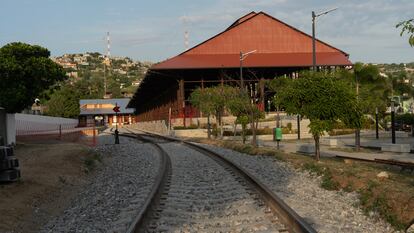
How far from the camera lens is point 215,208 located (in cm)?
1068

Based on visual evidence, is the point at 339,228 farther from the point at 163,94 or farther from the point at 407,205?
the point at 163,94

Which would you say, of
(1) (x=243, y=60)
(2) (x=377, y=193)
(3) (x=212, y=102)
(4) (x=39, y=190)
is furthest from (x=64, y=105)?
(2) (x=377, y=193)

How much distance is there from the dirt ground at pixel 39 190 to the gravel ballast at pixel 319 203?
16.6 feet

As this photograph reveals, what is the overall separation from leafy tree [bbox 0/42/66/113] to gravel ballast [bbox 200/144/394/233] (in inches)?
698

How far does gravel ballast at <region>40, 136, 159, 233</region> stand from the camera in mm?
9523

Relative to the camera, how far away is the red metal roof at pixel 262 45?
74.8 m

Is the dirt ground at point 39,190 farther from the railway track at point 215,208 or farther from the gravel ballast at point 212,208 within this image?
the gravel ballast at point 212,208

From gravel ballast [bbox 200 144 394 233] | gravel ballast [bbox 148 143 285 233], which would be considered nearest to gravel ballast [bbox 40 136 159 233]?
gravel ballast [bbox 148 143 285 233]

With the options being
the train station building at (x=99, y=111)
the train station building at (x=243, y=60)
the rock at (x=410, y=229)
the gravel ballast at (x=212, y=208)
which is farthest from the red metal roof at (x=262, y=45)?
the train station building at (x=99, y=111)

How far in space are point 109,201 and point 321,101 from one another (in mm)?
11251

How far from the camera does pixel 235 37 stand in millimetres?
78625

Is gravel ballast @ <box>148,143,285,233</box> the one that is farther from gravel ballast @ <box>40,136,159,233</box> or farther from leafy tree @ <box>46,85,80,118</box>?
leafy tree @ <box>46,85,80,118</box>

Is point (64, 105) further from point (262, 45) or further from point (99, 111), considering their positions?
point (262, 45)

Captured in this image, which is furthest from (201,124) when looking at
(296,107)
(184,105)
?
(296,107)
